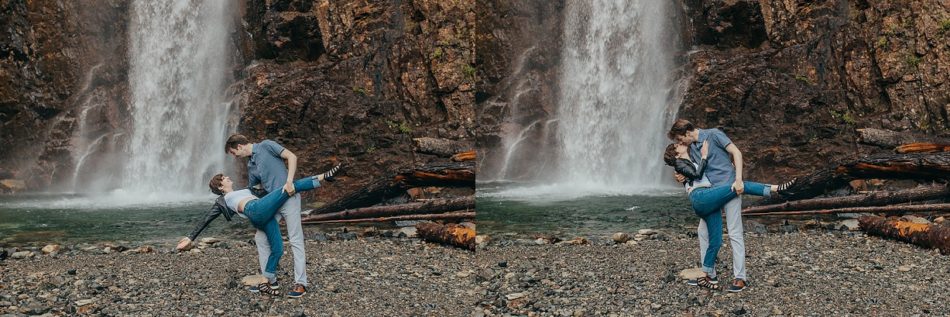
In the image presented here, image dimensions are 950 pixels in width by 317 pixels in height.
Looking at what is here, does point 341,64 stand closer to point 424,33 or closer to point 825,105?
point 424,33

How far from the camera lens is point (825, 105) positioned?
866 cm

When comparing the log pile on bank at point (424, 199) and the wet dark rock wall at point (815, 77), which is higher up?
the wet dark rock wall at point (815, 77)

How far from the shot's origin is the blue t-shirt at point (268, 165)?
4.55 m

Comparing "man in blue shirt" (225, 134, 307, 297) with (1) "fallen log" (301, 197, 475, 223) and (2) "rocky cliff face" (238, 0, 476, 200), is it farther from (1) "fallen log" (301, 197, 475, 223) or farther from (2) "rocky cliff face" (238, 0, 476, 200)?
(1) "fallen log" (301, 197, 475, 223)

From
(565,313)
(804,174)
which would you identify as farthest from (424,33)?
(804,174)

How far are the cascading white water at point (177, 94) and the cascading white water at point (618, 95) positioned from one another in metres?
4.53

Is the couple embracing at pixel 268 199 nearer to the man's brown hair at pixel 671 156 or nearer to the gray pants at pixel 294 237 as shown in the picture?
the gray pants at pixel 294 237

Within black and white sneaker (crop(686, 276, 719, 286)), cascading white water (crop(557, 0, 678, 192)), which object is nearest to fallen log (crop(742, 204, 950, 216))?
cascading white water (crop(557, 0, 678, 192))

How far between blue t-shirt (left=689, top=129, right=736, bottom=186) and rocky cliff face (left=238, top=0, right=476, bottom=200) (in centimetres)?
193

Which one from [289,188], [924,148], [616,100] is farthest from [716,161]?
[924,148]

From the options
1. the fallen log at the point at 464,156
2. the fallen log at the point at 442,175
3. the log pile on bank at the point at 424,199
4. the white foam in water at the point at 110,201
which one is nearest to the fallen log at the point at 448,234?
the log pile on bank at the point at 424,199

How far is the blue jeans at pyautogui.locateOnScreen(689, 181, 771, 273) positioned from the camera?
14.3 feet

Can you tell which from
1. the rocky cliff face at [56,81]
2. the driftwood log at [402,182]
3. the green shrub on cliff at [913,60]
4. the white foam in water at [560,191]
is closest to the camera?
the driftwood log at [402,182]

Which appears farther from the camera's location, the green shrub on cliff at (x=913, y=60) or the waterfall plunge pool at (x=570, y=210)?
the green shrub on cliff at (x=913, y=60)
